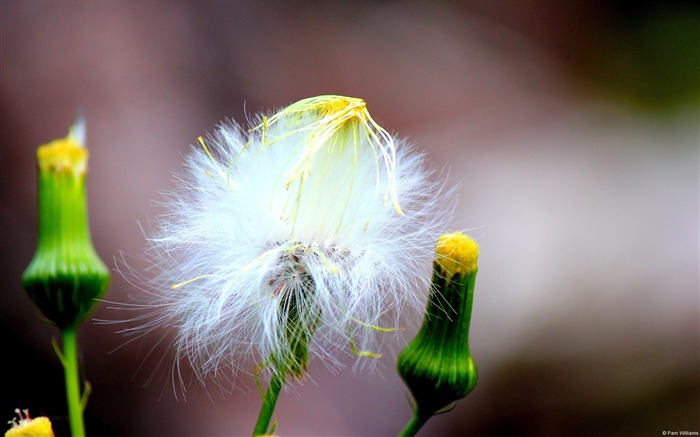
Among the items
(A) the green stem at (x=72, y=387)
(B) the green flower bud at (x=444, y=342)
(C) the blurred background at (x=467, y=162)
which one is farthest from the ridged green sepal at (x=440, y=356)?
(C) the blurred background at (x=467, y=162)

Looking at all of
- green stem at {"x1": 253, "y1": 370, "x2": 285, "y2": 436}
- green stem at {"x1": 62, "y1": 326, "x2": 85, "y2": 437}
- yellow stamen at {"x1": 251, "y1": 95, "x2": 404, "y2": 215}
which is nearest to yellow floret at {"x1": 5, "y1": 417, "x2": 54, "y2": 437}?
green stem at {"x1": 62, "y1": 326, "x2": 85, "y2": 437}

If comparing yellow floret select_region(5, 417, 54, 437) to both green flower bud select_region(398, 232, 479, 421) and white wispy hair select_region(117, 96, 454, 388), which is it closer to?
white wispy hair select_region(117, 96, 454, 388)

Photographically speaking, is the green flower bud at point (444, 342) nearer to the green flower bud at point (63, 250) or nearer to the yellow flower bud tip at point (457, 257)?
the yellow flower bud tip at point (457, 257)

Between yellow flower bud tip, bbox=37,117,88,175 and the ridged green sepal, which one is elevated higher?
yellow flower bud tip, bbox=37,117,88,175

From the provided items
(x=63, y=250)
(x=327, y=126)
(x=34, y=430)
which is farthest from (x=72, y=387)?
(x=327, y=126)

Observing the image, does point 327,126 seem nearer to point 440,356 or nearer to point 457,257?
point 457,257

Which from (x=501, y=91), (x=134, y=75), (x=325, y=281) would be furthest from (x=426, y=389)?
(x=501, y=91)
